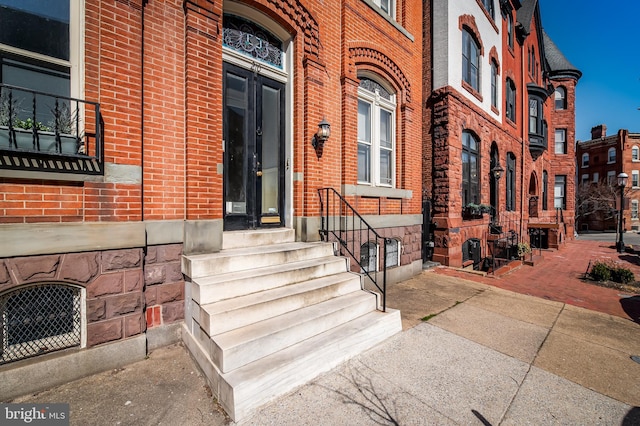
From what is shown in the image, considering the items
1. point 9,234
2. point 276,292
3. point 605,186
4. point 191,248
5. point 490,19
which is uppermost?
point 490,19

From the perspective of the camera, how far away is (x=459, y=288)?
6566 millimetres

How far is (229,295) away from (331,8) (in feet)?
19.8

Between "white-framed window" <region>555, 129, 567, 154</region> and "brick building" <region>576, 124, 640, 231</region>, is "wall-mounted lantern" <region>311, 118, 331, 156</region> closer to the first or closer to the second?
"white-framed window" <region>555, 129, 567, 154</region>

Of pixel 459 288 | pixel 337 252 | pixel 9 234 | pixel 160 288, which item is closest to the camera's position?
pixel 9 234

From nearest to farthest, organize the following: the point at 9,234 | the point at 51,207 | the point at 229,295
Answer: the point at 9,234 → the point at 51,207 → the point at 229,295

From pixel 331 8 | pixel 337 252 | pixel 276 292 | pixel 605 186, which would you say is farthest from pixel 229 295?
pixel 605 186

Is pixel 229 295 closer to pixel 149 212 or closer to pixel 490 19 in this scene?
pixel 149 212

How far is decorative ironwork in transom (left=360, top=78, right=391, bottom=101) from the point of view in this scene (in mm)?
6797

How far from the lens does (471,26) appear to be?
9922mm

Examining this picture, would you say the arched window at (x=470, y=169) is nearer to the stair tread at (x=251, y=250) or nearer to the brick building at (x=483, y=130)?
the brick building at (x=483, y=130)

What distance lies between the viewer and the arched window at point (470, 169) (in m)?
10.2

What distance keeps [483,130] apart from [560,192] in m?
16.0

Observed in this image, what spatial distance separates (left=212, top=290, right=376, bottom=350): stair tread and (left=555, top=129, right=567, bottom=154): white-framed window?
81.9ft

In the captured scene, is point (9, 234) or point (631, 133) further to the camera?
point (631, 133)
